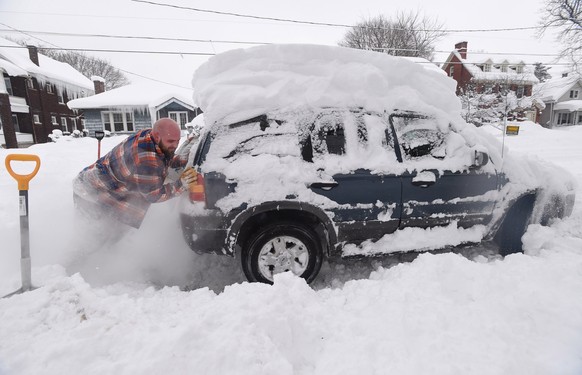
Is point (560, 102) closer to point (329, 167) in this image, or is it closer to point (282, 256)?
point (329, 167)

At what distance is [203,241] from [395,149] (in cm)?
215

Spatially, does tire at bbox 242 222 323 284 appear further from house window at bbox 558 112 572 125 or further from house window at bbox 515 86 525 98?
house window at bbox 558 112 572 125

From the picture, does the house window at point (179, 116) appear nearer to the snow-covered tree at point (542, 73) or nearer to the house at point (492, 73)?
the house at point (492, 73)

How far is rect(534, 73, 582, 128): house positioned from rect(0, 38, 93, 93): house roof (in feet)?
168

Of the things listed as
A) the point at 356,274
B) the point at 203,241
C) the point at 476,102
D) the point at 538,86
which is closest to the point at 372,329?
the point at 356,274

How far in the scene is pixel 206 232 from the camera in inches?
119

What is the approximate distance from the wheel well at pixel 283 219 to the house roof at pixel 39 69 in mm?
24397

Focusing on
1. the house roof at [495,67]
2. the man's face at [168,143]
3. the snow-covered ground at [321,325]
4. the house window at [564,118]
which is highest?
the house roof at [495,67]

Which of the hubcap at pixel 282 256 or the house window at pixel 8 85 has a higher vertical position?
the house window at pixel 8 85

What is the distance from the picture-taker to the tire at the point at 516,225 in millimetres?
3742

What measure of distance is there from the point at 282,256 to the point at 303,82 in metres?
1.79

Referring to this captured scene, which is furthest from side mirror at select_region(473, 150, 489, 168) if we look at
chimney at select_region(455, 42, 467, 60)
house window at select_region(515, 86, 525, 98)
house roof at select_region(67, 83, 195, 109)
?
house window at select_region(515, 86, 525, 98)

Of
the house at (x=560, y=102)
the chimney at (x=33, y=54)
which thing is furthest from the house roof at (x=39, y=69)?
the house at (x=560, y=102)

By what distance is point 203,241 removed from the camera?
10.0ft
